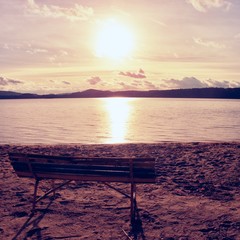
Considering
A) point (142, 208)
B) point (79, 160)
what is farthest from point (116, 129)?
point (79, 160)

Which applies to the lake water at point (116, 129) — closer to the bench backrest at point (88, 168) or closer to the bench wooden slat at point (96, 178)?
the bench backrest at point (88, 168)

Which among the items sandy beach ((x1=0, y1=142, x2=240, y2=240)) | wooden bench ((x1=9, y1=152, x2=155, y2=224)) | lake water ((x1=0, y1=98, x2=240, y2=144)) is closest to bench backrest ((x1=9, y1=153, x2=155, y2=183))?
wooden bench ((x1=9, y1=152, x2=155, y2=224))

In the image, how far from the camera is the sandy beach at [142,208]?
6.37 metres

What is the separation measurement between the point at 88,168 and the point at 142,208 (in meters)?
1.74

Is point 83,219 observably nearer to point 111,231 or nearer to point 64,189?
point 111,231

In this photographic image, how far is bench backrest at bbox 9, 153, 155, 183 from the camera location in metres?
6.62

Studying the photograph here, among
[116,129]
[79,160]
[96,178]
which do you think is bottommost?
[116,129]

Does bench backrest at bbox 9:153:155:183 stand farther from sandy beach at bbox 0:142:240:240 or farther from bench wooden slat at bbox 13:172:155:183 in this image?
sandy beach at bbox 0:142:240:240

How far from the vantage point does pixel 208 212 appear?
24.5ft

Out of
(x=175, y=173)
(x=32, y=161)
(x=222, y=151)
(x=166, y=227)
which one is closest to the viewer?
(x=166, y=227)

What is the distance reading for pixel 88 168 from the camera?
6.86 m

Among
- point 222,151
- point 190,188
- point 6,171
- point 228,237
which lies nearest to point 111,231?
point 228,237

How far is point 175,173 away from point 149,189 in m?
2.04

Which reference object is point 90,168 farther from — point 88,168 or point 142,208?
point 142,208
